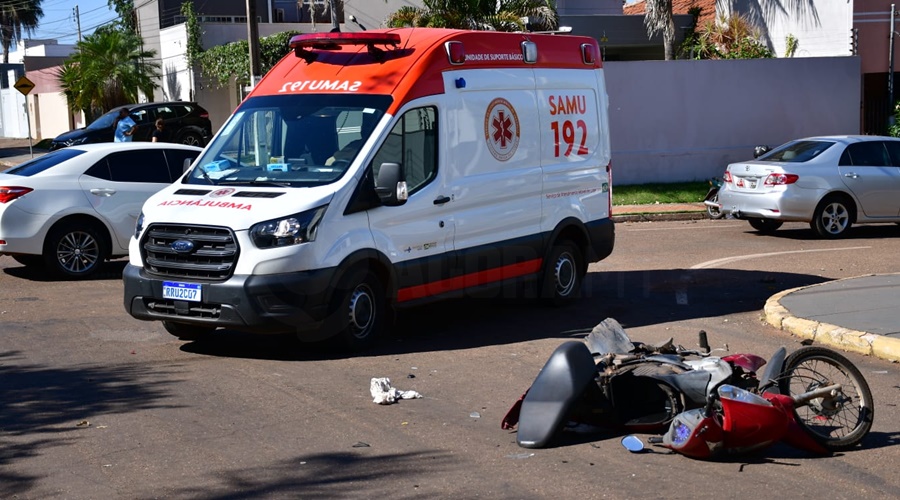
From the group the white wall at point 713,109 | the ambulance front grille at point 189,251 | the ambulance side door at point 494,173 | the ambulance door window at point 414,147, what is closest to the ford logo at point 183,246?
the ambulance front grille at point 189,251

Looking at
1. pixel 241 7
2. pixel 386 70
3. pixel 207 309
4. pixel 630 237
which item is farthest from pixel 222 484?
pixel 241 7

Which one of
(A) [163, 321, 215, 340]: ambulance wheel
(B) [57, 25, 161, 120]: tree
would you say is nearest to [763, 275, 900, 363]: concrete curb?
(A) [163, 321, 215, 340]: ambulance wheel

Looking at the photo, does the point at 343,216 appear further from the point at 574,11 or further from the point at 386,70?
the point at 574,11

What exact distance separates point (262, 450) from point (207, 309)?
2.51 meters

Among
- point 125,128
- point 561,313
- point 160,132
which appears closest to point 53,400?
point 561,313

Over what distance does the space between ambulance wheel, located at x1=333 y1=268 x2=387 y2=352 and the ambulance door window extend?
3.06 ft

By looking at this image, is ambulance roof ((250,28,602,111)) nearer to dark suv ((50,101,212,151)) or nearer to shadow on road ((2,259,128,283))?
shadow on road ((2,259,128,283))

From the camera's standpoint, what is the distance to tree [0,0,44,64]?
334 ft

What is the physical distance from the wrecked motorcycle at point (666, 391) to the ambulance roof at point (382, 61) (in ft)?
11.7

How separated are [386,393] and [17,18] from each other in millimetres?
107351

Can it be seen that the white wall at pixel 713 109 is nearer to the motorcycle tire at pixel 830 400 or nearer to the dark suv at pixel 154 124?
the dark suv at pixel 154 124

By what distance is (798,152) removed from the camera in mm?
17250

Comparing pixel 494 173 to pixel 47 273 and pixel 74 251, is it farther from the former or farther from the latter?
pixel 47 273

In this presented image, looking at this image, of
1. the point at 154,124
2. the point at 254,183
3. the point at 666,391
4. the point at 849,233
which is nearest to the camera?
the point at 666,391
